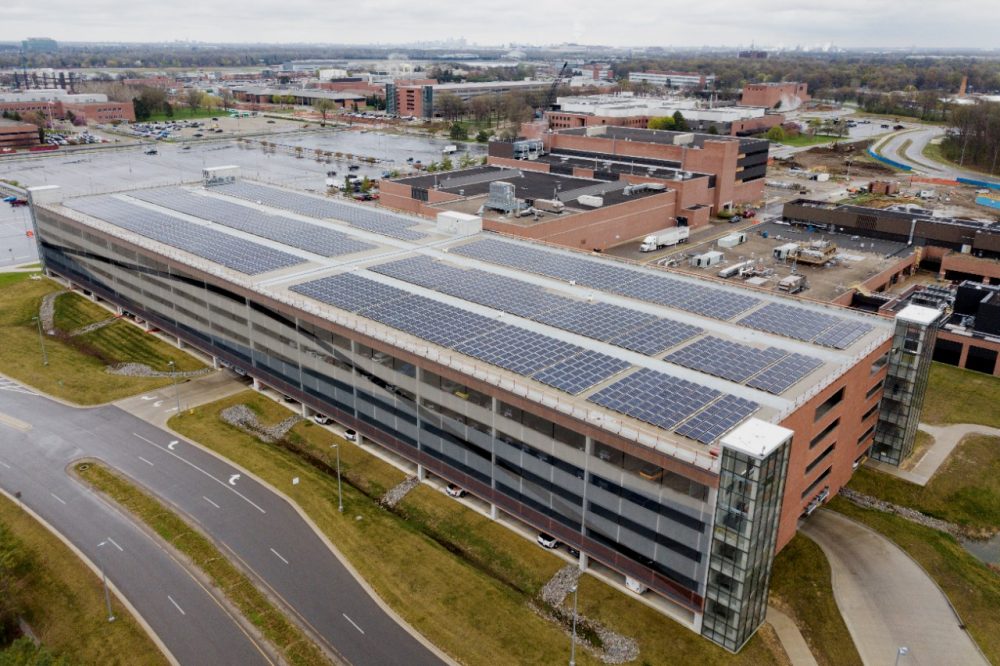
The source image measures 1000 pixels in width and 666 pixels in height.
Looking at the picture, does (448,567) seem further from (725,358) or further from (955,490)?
(955,490)

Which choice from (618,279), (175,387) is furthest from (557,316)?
(175,387)

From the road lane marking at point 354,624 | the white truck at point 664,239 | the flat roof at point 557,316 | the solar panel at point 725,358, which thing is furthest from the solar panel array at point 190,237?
the white truck at point 664,239

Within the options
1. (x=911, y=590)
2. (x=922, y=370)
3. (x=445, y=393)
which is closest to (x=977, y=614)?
(x=911, y=590)

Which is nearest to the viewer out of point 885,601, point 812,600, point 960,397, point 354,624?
point 354,624

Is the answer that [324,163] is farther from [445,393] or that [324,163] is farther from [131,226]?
[445,393]

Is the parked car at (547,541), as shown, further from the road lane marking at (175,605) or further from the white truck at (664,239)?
the white truck at (664,239)

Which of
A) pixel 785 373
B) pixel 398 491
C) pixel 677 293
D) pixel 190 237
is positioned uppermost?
pixel 190 237
